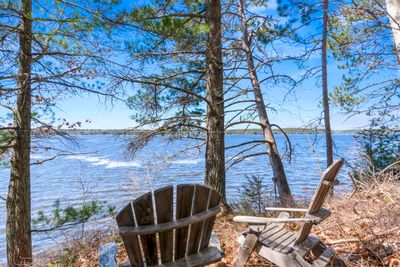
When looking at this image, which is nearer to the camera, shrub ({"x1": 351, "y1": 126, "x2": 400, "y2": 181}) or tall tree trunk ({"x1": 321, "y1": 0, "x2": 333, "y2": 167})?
shrub ({"x1": 351, "y1": 126, "x2": 400, "y2": 181})

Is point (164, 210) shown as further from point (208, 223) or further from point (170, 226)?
point (208, 223)

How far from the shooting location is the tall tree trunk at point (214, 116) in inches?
194

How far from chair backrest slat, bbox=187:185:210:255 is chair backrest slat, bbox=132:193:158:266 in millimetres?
281

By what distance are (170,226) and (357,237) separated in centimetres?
176

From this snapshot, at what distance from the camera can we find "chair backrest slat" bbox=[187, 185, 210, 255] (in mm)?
1845

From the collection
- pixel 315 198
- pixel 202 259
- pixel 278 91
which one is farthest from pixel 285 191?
pixel 202 259

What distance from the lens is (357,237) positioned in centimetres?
246

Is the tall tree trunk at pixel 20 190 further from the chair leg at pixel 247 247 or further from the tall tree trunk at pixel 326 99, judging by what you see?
the tall tree trunk at pixel 326 99

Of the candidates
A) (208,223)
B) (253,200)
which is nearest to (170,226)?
(208,223)

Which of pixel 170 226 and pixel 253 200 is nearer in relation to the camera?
pixel 170 226

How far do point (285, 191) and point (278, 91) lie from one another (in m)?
2.38

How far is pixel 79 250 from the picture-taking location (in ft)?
12.5

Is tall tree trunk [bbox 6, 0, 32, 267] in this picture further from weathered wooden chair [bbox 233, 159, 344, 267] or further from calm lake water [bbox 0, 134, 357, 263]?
weathered wooden chair [bbox 233, 159, 344, 267]

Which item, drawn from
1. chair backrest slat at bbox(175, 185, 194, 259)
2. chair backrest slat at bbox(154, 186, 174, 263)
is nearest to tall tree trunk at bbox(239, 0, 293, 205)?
chair backrest slat at bbox(175, 185, 194, 259)
